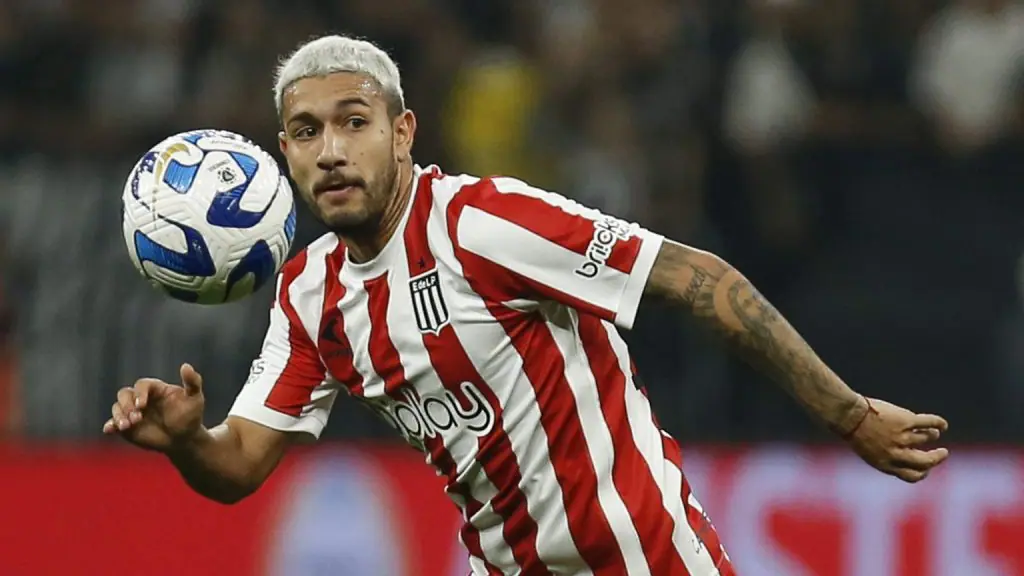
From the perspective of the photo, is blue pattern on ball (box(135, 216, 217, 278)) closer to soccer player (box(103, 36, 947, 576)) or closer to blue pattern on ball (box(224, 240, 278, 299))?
blue pattern on ball (box(224, 240, 278, 299))

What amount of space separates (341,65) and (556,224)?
683 mm

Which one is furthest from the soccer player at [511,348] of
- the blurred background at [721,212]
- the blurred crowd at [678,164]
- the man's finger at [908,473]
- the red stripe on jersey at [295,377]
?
the blurred crowd at [678,164]

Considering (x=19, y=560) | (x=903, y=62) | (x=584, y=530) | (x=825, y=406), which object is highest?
(x=903, y=62)

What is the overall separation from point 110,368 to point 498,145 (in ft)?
7.11

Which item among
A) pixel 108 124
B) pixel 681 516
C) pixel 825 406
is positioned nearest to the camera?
pixel 825 406

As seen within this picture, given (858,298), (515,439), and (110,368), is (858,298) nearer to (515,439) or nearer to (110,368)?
(110,368)

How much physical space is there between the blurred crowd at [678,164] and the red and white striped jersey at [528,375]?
3.11 meters

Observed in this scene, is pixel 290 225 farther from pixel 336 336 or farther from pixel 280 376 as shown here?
pixel 280 376

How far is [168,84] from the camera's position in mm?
9797

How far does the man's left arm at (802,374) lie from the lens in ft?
14.0

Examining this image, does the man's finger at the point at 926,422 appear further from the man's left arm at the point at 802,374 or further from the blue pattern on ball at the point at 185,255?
the blue pattern on ball at the point at 185,255

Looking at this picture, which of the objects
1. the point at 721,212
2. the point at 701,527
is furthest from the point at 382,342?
the point at 721,212

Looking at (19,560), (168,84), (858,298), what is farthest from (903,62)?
(19,560)

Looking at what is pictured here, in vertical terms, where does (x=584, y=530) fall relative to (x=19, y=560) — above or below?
above
